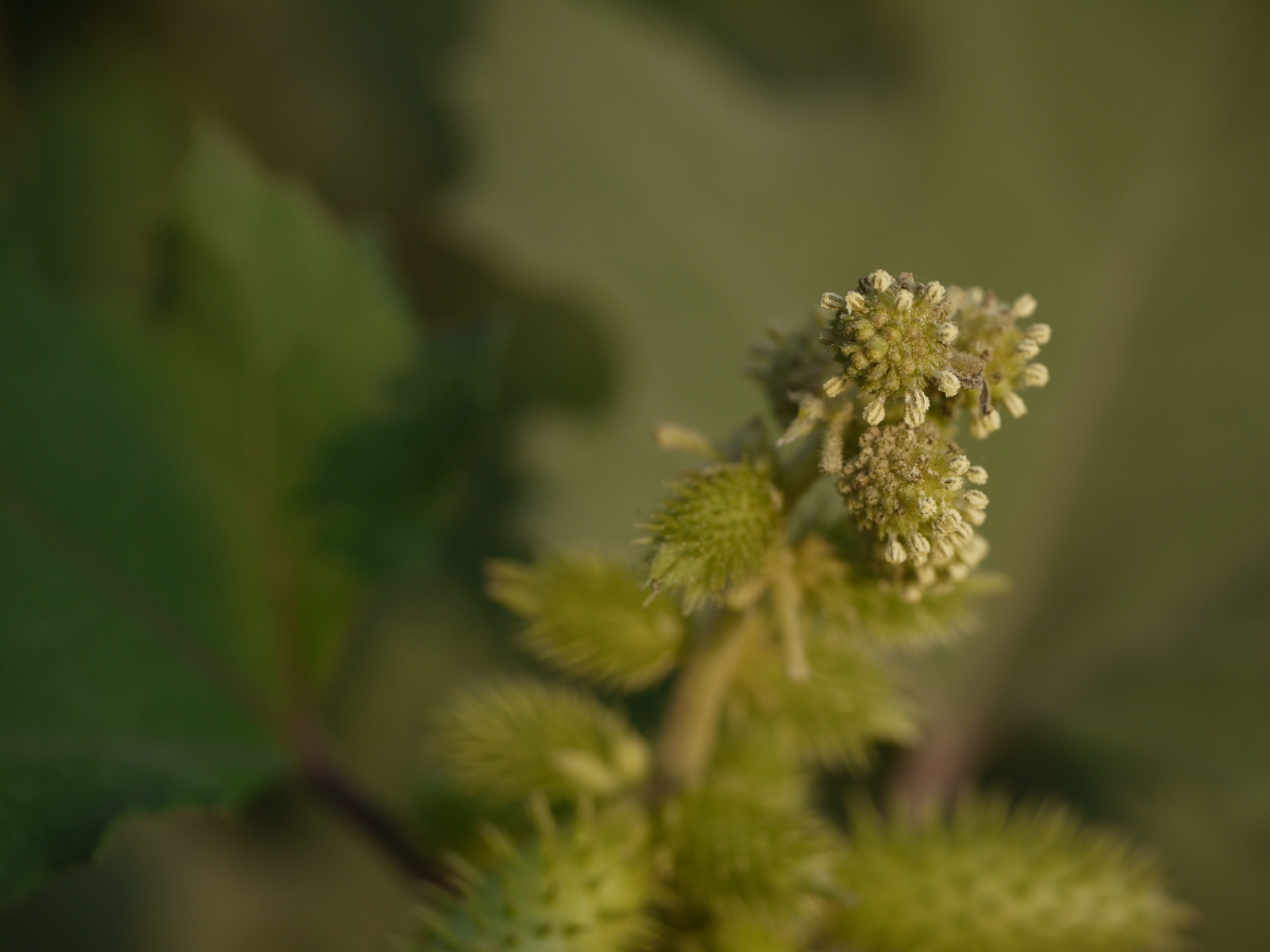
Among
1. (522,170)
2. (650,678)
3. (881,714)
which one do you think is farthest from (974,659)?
(522,170)

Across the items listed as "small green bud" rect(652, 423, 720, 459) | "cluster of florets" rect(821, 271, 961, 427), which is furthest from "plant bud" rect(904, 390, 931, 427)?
"small green bud" rect(652, 423, 720, 459)

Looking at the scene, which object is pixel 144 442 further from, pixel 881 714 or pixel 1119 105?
pixel 1119 105

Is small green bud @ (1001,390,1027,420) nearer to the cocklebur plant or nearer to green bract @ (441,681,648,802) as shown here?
the cocklebur plant

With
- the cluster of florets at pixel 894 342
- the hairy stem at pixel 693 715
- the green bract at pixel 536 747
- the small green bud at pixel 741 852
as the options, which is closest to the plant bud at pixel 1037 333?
the cluster of florets at pixel 894 342

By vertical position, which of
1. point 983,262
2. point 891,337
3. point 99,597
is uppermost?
point 983,262

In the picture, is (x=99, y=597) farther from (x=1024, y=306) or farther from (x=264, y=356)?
(x=1024, y=306)

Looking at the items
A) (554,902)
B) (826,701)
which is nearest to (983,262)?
(826,701)
